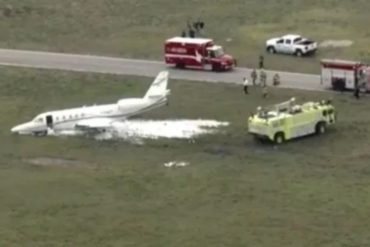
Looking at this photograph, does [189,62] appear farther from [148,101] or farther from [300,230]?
[300,230]

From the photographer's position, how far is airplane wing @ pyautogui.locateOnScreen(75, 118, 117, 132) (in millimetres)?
67375

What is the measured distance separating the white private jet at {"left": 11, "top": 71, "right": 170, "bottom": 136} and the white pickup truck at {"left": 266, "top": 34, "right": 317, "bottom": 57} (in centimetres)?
2144

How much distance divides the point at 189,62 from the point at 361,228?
3710 cm

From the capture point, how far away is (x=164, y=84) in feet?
234

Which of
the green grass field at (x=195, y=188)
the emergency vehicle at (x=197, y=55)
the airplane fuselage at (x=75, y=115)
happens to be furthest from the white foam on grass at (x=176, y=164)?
the emergency vehicle at (x=197, y=55)

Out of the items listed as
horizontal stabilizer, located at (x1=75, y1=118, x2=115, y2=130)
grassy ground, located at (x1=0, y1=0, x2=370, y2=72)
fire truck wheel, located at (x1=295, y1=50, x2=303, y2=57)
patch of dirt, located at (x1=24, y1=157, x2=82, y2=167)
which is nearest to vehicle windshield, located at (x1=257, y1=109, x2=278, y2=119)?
horizontal stabilizer, located at (x1=75, y1=118, x2=115, y2=130)

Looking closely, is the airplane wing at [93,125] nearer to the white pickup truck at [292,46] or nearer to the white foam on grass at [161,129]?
the white foam on grass at [161,129]

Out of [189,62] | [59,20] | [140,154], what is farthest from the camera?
[59,20]

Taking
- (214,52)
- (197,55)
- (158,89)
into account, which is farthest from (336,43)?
(158,89)

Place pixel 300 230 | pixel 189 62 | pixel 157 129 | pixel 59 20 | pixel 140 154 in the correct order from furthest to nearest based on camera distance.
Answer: pixel 59 20, pixel 189 62, pixel 157 129, pixel 140 154, pixel 300 230

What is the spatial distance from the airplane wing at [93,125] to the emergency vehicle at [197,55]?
59.4ft

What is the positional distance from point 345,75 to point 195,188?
23608mm

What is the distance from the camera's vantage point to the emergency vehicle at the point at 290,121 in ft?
211

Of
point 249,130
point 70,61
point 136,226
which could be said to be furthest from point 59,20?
point 136,226
